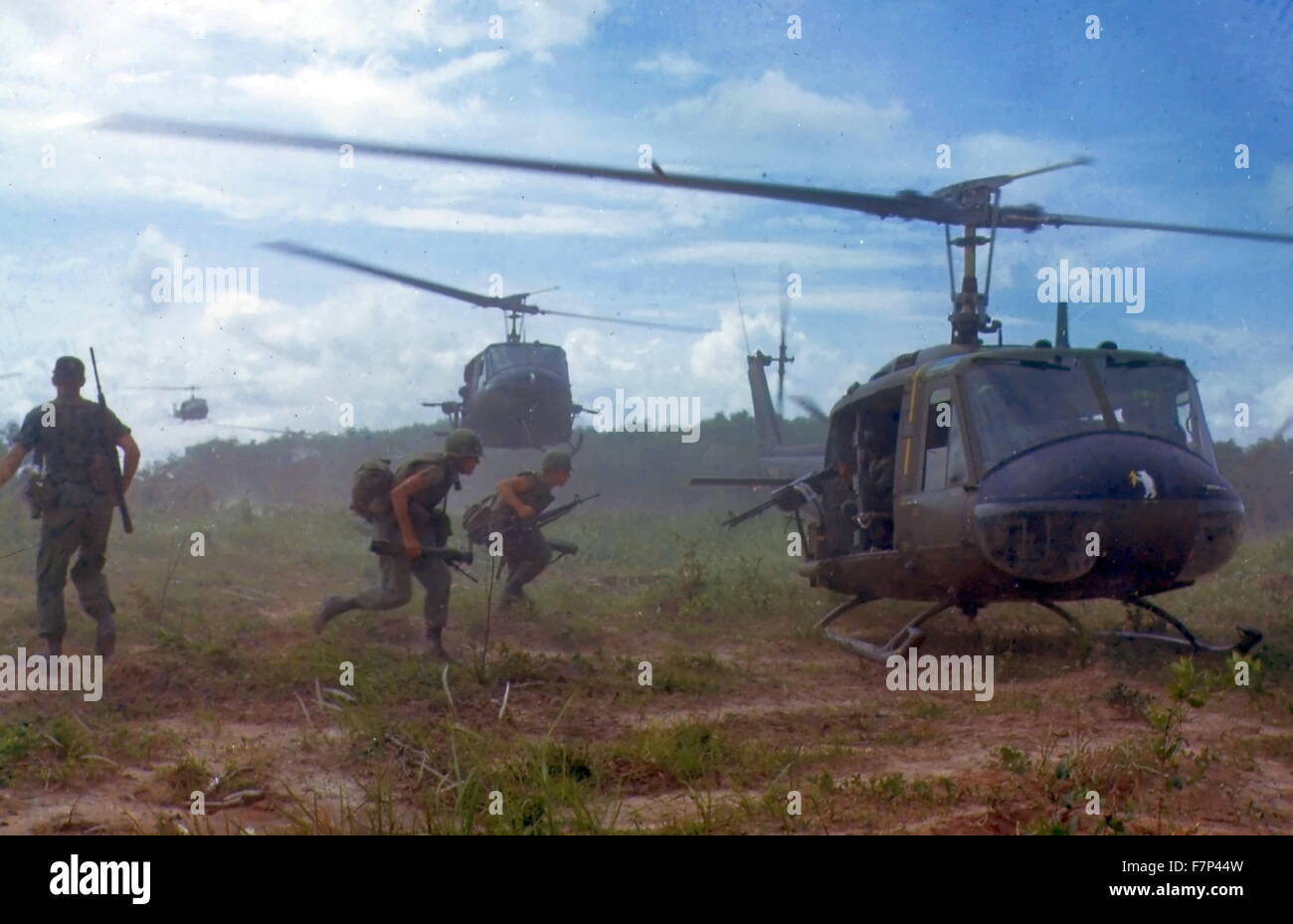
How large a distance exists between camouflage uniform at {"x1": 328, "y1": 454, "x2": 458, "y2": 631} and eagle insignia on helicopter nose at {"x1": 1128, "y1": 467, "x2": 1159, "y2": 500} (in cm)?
439

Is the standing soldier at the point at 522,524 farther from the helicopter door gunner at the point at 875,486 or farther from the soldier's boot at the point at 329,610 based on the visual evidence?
the helicopter door gunner at the point at 875,486

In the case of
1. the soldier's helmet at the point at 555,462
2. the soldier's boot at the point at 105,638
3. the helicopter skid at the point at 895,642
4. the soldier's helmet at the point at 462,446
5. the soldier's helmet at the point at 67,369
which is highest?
the soldier's helmet at the point at 67,369

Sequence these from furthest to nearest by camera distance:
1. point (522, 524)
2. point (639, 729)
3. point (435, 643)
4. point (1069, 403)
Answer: point (522, 524), point (435, 643), point (1069, 403), point (639, 729)

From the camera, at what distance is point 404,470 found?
315 inches

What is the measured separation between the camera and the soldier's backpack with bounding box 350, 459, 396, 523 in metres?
7.92

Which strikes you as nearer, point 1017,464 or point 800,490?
point 1017,464

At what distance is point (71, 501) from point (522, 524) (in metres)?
4.16

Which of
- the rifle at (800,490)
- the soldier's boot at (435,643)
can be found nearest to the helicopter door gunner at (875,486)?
the rifle at (800,490)

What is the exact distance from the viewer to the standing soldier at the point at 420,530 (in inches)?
305

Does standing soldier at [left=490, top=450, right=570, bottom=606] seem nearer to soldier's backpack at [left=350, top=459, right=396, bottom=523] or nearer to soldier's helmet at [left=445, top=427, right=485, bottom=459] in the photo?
soldier's helmet at [left=445, top=427, right=485, bottom=459]

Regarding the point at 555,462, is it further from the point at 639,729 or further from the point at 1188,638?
the point at 1188,638

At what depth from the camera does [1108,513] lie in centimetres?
639

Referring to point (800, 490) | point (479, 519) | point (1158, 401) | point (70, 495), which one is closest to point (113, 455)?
point (70, 495)
